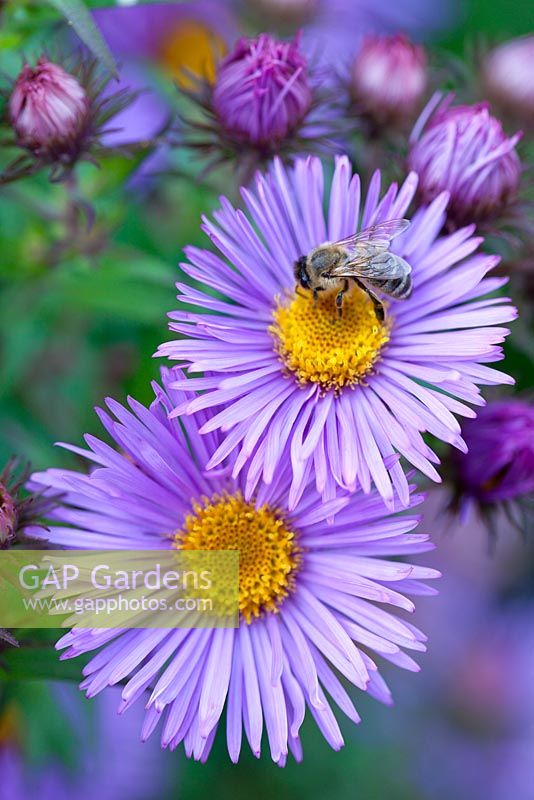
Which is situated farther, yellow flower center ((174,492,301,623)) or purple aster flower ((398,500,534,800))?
purple aster flower ((398,500,534,800))

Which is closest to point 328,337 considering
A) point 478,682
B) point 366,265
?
point 366,265

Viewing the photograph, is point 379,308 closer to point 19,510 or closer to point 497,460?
point 497,460

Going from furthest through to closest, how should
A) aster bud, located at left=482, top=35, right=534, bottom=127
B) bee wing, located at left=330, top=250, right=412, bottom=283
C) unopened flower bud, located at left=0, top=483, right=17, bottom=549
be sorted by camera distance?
aster bud, located at left=482, top=35, right=534, bottom=127, bee wing, located at left=330, top=250, right=412, bottom=283, unopened flower bud, located at left=0, top=483, right=17, bottom=549

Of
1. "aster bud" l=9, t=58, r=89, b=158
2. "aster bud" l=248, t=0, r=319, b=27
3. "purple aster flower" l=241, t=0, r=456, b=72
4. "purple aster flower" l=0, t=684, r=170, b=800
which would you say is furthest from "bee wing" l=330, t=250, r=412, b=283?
"aster bud" l=248, t=0, r=319, b=27

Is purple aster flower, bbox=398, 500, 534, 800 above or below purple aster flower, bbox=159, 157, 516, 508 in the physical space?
below

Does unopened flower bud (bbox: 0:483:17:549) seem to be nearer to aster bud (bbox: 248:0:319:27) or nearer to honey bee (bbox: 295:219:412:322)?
honey bee (bbox: 295:219:412:322)

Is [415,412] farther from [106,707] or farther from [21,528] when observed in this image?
[106,707]

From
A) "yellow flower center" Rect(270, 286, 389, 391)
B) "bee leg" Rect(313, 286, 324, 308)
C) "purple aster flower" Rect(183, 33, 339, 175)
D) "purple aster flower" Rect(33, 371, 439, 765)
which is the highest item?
"purple aster flower" Rect(183, 33, 339, 175)
